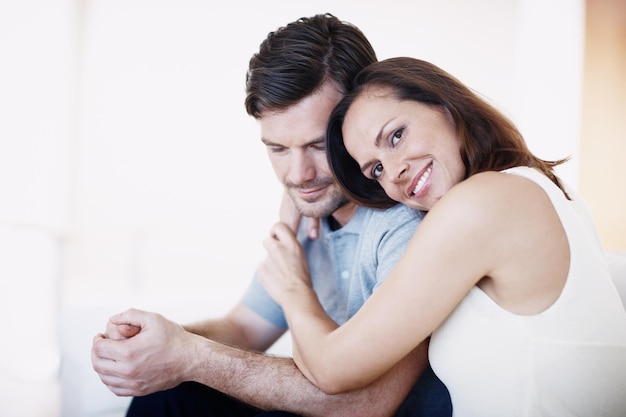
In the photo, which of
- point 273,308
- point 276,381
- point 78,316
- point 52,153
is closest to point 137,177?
point 52,153

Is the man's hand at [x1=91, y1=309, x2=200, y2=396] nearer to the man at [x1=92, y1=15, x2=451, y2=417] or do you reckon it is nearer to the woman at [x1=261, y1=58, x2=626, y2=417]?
the man at [x1=92, y1=15, x2=451, y2=417]

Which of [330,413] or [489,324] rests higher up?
[489,324]

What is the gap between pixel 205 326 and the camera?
5.65 ft

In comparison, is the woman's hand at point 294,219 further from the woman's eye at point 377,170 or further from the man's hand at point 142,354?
the man's hand at point 142,354

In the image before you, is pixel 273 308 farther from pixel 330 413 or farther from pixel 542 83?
pixel 542 83

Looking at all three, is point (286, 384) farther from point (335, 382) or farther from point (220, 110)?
point (220, 110)

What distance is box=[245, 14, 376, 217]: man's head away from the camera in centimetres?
152

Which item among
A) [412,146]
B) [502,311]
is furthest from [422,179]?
[502,311]

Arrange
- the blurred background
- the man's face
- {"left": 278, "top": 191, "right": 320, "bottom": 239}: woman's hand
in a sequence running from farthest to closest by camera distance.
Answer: the blurred background < {"left": 278, "top": 191, "right": 320, "bottom": 239}: woman's hand < the man's face

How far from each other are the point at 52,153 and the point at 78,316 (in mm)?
764

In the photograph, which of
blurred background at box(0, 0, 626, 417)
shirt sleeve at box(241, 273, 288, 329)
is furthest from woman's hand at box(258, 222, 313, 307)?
blurred background at box(0, 0, 626, 417)

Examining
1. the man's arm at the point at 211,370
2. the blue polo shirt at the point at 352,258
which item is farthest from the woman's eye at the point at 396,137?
the man's arm at the point at 211,370

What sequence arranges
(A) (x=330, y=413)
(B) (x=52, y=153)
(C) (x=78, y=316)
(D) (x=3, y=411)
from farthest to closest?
(B) (x=52, y=153) < (D) (x=3, y=411) < (C) (x=78, y=316) < (A) (x=330, y=413)

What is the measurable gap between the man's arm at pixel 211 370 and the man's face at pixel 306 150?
462 mm
